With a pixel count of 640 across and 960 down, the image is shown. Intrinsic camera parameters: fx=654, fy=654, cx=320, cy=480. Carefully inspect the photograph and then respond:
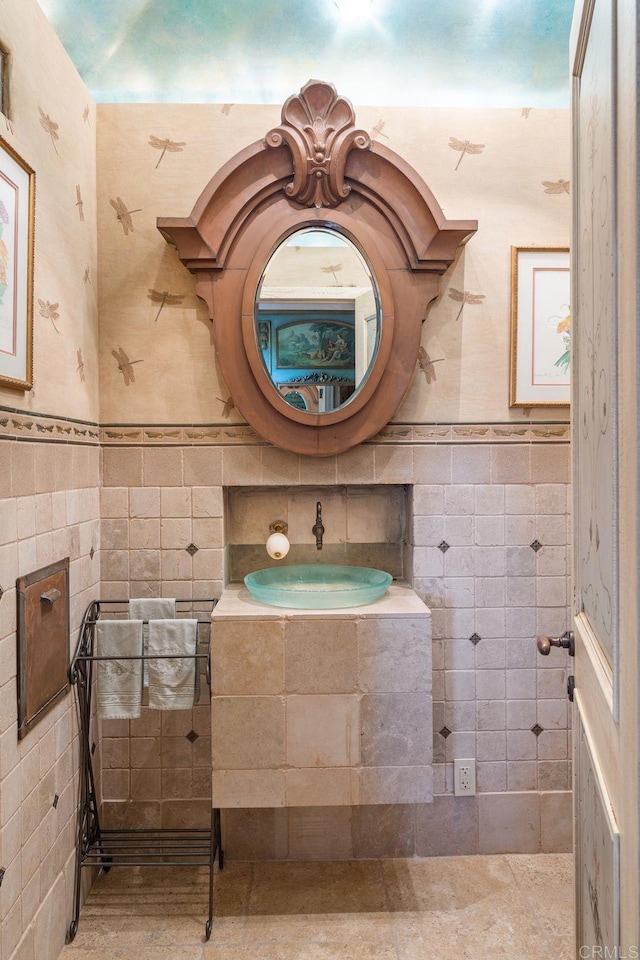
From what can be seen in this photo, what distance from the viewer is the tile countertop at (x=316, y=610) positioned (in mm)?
1886

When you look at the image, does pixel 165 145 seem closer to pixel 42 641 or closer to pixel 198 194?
pixel 198 194

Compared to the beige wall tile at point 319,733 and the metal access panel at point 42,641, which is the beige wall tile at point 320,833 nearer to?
the beige wall tile at point 319,733

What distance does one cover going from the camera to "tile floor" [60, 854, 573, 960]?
1803mm

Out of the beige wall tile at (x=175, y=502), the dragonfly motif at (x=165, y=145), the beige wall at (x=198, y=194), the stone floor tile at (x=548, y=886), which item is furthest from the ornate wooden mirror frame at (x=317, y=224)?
the stone floor tile at (x=548, y=886)

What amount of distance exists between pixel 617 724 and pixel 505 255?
178cm

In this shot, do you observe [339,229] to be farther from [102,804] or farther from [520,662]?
[102,804]

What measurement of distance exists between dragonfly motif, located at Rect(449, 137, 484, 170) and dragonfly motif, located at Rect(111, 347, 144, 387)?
126cm

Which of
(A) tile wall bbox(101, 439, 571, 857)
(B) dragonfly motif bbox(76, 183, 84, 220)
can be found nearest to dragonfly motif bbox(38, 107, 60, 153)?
(B) dragonfly motif bbox(76, 183, 84, 220)

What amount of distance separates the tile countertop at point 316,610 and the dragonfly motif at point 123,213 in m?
1.26

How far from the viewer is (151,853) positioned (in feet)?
7.03

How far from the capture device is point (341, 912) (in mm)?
1956

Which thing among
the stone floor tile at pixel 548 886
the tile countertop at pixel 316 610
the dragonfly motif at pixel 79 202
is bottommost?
the stone floor tile at pixel 548 886

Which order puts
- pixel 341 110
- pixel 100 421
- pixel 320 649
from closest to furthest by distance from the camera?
pixel 320 649
pixel 341 110
pixel 100 421

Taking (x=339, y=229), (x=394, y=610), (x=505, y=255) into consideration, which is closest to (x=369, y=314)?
(x=339, y=229)
